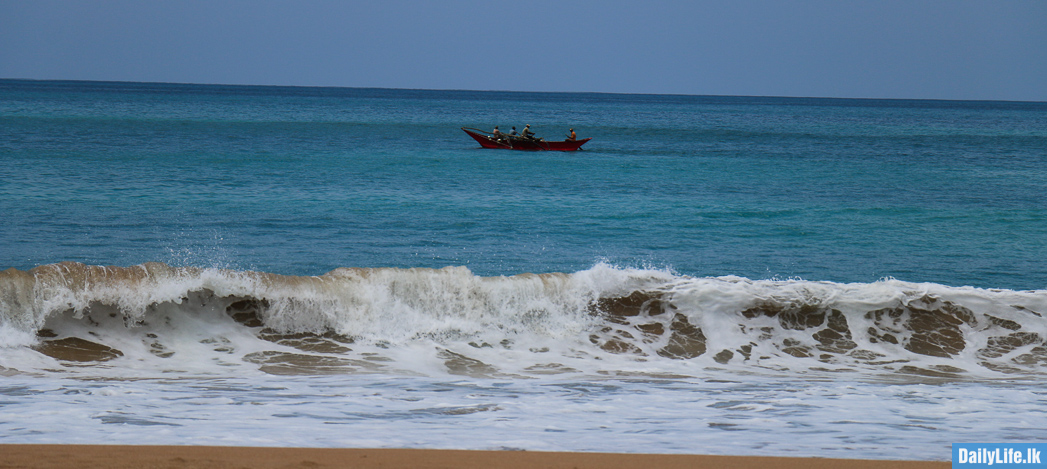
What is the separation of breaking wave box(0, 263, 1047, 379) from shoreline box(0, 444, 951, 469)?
121 inches

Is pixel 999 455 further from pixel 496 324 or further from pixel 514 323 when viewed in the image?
pixel 496 324

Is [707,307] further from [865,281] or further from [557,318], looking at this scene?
[865,281]

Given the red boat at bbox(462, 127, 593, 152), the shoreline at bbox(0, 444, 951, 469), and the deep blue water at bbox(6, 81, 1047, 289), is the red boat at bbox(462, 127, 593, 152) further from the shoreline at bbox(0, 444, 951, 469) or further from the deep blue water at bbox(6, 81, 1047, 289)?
the shoreline at bbox(0, 444, 951, 469)

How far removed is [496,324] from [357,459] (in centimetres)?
501

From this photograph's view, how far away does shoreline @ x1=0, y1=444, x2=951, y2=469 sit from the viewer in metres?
4.77

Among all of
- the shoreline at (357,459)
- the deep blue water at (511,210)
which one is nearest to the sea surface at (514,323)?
the deep blue water at (511,210)

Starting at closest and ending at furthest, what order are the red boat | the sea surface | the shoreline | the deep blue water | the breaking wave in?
the shoreline, the sea surface, the breaking wave, the deep blue water, the red boat

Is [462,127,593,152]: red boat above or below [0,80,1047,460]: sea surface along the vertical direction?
above

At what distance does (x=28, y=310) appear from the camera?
897 cm

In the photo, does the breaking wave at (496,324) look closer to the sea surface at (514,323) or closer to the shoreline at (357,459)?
the sea surface at (514,323)

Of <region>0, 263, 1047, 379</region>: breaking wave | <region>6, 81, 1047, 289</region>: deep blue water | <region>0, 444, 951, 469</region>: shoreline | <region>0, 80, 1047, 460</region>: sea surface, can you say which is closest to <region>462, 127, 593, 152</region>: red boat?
<region>6, 81, 1047, 289</region>: deep blue water

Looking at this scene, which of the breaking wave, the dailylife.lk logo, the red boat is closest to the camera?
the dailylife.lk logo

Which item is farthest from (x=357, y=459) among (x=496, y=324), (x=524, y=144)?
(x=524, y=144)

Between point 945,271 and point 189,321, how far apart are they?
42.5ft
